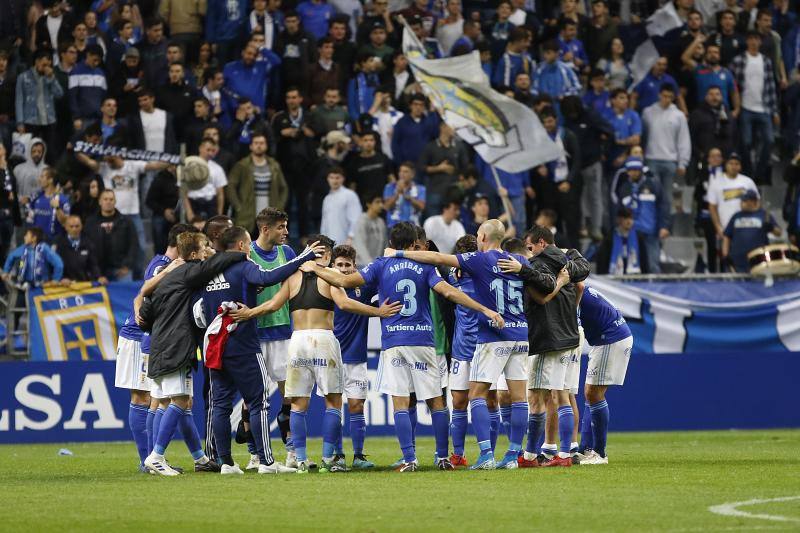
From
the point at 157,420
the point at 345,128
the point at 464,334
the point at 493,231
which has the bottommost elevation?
the point at 157,420

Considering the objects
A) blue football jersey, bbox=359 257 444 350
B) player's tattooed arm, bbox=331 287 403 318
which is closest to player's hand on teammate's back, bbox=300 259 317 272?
player's tattooed arm, bbox=331 287 403 318

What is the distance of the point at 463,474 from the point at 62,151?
1294 centimetres

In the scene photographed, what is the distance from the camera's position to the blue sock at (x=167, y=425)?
14242 millimetres

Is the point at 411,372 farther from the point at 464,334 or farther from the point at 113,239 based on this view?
the point at 113,239

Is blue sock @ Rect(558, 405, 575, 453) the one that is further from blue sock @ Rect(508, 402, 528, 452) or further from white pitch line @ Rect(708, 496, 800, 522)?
white pitch line @ Rect(708, 496, 800, 522)

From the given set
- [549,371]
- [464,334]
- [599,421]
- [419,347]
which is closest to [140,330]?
[419,347]

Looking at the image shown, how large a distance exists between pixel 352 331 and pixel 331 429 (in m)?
1.45

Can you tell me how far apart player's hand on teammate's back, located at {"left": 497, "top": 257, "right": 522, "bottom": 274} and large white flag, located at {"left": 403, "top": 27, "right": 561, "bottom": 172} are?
967 cm

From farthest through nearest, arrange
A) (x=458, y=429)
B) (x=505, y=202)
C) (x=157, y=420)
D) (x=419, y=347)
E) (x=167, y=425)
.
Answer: (x=505, y=202) → (x=458, y=429) → (x=157, y=420) → (x=419, y=347) → (x=167, y=425)

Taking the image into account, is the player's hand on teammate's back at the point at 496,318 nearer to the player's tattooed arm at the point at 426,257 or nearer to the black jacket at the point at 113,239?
the player's tattooed arm at the point at 426,257

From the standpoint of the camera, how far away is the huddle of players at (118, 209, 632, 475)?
14414mm

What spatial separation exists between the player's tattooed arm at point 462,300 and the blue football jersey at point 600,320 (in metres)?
1.61

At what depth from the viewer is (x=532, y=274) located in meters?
14.8

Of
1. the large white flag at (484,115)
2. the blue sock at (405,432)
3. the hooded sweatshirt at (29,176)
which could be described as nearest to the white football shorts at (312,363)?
the blue sock at (405,432)
